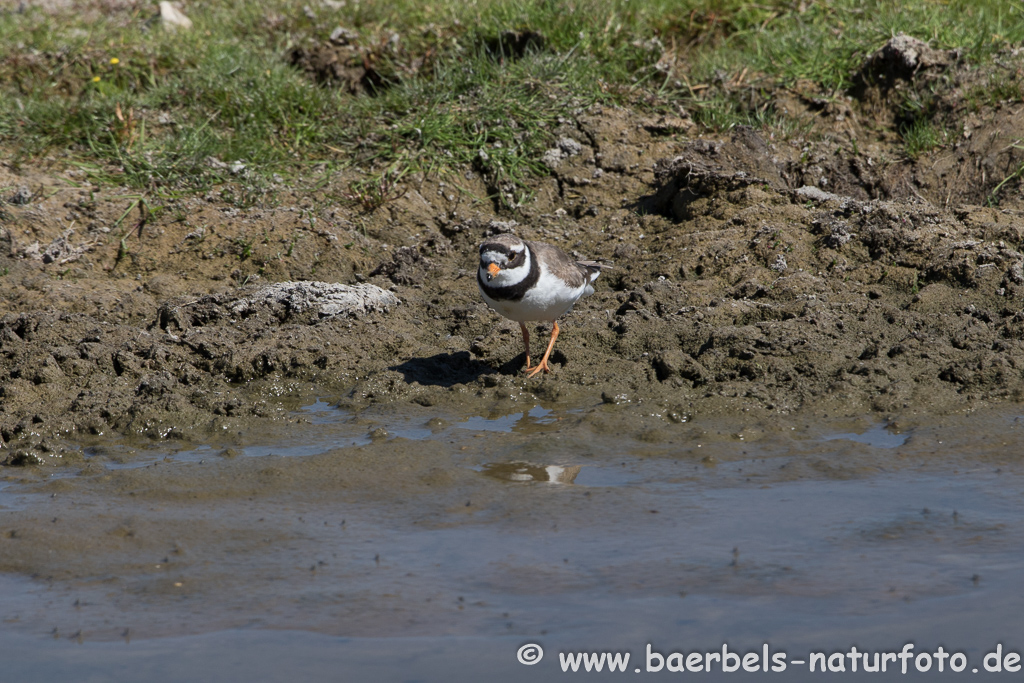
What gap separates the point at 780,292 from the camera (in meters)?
6.37

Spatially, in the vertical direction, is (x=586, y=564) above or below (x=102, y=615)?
above

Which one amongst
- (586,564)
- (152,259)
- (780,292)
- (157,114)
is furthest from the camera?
(157,114)

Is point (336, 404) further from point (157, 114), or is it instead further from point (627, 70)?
point (627, 70)

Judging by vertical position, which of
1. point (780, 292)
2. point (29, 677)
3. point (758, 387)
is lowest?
point (29, 677)

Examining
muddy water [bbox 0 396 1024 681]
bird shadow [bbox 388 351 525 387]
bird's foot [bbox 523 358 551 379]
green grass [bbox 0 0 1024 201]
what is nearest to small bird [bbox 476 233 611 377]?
bird's foot [bbox 523 358 551 379]

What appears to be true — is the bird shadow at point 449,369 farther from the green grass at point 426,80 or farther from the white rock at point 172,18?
the white rock at point 172,18

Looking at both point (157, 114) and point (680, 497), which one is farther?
point (157, 114)

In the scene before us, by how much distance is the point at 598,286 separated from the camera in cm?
697

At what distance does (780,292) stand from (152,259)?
4.46 meters

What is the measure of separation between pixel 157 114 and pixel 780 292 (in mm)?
5564

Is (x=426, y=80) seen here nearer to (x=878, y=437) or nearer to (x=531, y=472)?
(x=531, y=472)

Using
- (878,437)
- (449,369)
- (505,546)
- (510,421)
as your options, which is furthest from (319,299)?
(878,437)

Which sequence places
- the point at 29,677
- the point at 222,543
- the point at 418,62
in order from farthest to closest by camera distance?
the point at 418,62
the point at 222,543
the point at 29,677

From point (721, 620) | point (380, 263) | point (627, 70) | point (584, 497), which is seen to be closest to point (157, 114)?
point (380, 263)
